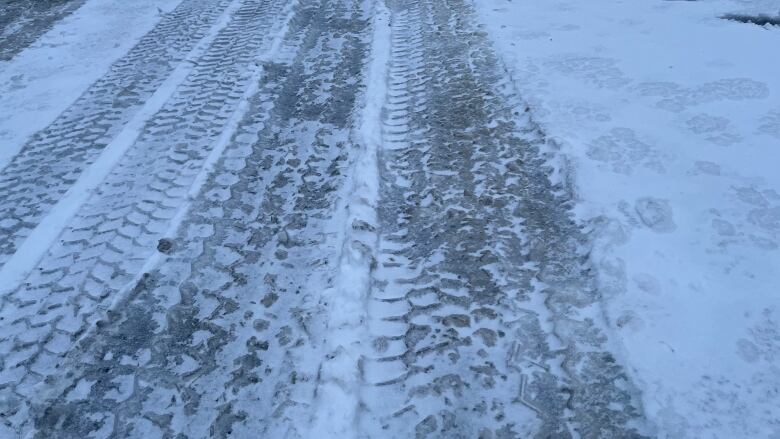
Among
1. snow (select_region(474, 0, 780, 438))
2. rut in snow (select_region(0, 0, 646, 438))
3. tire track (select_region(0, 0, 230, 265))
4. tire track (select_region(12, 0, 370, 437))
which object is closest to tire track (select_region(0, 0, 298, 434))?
rut in snow (select_region(0, 0, 646, 438))

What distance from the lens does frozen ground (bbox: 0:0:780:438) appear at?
258cm

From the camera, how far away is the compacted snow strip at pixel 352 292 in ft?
8.27

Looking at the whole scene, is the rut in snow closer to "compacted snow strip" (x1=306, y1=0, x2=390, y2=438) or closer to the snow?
"compacted snow strip" (x1=306, y1=0, x2=390, y2=438)

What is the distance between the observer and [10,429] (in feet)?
→ 8.45

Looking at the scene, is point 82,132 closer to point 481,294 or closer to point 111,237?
point 111,237

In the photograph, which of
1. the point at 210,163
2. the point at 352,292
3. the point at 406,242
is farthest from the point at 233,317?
the point at 210,163

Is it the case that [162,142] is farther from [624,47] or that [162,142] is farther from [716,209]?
[624,47]

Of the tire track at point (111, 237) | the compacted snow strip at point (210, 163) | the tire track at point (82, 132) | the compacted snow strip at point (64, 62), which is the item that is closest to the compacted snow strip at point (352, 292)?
the compacted snow strip at point (210, 163)

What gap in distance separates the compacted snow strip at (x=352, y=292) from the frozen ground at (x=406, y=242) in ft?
0.06

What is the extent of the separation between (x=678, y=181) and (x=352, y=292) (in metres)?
2.50

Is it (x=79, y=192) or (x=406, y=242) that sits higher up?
(x=79, y=192)

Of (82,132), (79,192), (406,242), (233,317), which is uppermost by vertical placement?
(82,132)

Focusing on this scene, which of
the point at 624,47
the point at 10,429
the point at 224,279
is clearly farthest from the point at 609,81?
the point at 10,429

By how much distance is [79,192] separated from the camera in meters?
4.06
